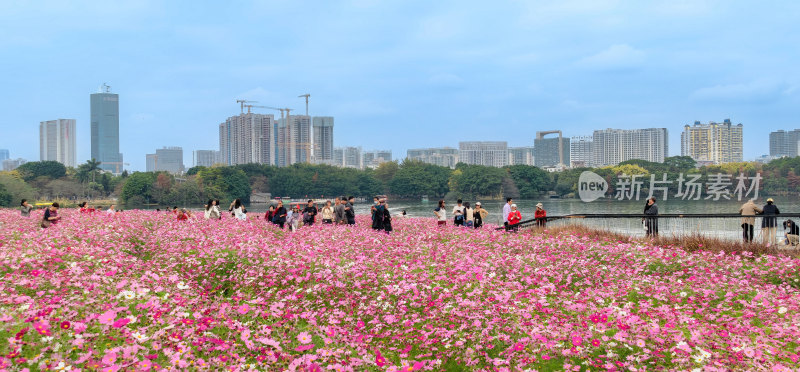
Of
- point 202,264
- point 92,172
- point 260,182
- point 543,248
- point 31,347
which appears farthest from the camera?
point 260,182

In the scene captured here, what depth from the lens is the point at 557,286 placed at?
10.7 m

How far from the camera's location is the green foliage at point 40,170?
116750 mm

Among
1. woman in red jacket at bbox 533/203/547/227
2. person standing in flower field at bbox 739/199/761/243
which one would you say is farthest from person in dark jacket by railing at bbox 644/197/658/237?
woman in red jacket at bbox 533/203/547/227

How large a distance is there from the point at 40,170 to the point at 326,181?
205 ft

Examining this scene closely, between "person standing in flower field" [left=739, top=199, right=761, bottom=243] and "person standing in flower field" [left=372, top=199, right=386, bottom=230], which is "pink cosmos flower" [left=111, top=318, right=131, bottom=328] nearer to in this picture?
"person standing in flower field" [left=372, top=199, right=386, bottom=230]

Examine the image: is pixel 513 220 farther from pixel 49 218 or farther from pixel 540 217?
pixel 49 218

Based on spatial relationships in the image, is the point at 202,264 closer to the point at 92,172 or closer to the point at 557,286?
the point at 557,286

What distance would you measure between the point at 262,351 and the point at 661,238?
14101mm

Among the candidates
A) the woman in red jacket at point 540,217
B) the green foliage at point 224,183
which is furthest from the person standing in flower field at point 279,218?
the green foliage at point 224,183

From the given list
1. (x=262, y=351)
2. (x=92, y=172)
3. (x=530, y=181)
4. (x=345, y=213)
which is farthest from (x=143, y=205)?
(x=262, y=351)

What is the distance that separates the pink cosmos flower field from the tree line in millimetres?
86527

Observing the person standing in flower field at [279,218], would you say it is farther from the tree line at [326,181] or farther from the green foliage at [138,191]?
the green foliage at [138,191]

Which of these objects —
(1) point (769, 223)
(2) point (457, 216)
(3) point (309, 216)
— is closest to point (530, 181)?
(2) point (457, 216)

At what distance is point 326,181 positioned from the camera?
478 feet
